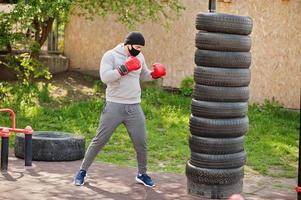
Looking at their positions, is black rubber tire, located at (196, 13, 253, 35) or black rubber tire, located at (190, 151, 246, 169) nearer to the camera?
black rubber tire, located at (196, 13, 253, 35)

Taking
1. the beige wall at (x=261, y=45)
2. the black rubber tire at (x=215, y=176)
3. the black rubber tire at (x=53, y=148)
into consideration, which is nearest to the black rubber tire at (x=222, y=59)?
the black rubber tire at (x=215, y=176)

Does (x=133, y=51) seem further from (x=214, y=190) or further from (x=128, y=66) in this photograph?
(x=214, y=190)

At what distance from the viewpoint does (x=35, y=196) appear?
7.78 metres

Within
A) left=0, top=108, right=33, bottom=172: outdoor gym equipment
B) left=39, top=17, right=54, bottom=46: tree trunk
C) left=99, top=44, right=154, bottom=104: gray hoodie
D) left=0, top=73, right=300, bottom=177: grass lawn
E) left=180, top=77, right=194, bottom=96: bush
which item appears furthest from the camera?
left=180, top=77, right=194, bottom=96: bush

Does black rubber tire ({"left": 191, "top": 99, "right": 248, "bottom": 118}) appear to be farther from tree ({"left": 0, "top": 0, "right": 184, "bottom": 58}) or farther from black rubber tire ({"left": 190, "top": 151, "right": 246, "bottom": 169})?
tree ({"left": 0, "top": 0, "right": 184, "bottom": 58})

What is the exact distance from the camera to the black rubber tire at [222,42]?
7.79 metres

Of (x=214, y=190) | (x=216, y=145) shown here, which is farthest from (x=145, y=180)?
(x=216, y=145)

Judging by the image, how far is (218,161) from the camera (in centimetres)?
793

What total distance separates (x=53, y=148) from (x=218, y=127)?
115 inches

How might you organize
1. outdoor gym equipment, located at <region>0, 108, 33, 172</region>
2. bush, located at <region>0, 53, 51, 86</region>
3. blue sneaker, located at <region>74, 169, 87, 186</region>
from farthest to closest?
bush, located at <region>0, 53, 51, 86</region>, outdoor gym equipment, located at <region>0, 108, 33, 172</region>, blue sneaker, located at <region>74, 169, 87, 186</region>

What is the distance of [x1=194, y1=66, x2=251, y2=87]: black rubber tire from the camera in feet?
25.7

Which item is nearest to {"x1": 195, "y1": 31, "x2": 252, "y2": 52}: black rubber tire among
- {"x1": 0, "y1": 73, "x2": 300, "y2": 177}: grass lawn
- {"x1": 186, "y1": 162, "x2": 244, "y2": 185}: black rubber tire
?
{"x1": 186, "y1": 162, "x2": 244, "y2": 185}: black rubber tire

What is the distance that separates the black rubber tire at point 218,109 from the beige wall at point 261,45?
7.00m

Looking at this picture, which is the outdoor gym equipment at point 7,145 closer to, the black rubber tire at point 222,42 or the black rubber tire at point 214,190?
the black rubber tire at point 214,190
